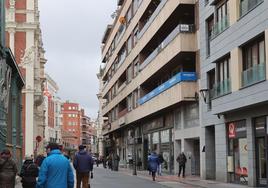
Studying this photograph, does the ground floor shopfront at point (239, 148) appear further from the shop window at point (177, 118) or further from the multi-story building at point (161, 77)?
the shop window at point (177, 118)

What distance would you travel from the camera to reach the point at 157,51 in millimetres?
45562

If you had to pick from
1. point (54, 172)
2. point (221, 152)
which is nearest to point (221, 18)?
point (221, 152)

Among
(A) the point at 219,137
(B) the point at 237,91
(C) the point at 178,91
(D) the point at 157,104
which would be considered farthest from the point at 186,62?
(B) the point at 237,91

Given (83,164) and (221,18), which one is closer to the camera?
(83,164)

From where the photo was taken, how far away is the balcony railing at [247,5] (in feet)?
84.1

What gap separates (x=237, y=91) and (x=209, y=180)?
8149mm

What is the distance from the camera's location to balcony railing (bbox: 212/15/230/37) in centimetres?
2984

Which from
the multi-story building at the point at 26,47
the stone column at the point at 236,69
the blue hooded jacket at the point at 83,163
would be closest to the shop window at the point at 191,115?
the stone column at the point at 236,69

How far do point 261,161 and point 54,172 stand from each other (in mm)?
18200

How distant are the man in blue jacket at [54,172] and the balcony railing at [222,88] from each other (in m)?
19.9

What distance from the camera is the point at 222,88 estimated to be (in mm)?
30531

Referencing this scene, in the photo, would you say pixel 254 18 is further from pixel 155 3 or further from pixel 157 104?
pixel 155 3

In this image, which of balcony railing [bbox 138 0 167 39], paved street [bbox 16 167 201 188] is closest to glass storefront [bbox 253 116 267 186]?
paved street [bbox 16 167 201 188]

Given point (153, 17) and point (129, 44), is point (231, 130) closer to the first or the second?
point (153, 17)
